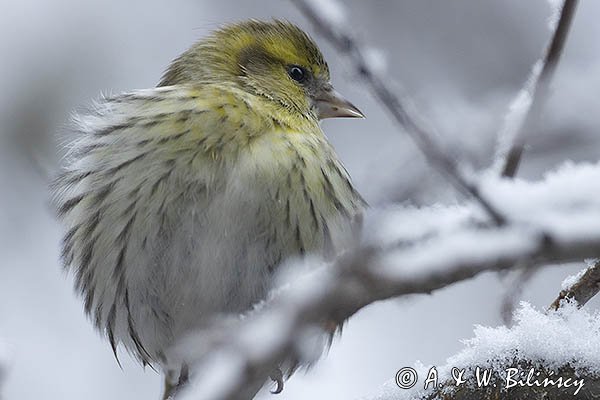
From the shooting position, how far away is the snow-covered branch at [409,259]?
1004mm

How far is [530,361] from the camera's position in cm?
204

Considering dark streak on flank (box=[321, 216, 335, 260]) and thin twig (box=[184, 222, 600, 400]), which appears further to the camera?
dark streak on flank (box=[321, 216, 335, 260])

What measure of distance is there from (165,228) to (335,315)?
2012 millimetres

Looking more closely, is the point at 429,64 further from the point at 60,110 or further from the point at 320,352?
the point at 320,352

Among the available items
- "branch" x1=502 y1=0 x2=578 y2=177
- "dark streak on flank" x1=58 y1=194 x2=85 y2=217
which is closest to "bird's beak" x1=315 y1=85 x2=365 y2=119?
"dark streak on flank" x1=58 y1=194 x2=85 y2=217

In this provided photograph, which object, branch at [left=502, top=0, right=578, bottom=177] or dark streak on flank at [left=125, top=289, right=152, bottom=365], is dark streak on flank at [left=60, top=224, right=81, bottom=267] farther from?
branch at [left=502, top=0, right=578, bottom=177]

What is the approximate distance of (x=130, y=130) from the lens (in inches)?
126

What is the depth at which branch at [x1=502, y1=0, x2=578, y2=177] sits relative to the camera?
1367mm

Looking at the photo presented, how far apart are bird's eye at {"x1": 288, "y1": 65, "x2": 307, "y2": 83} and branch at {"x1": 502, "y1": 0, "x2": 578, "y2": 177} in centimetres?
234

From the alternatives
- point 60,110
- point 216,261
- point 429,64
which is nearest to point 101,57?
point 60,110

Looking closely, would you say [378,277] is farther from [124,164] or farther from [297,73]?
[297,73]

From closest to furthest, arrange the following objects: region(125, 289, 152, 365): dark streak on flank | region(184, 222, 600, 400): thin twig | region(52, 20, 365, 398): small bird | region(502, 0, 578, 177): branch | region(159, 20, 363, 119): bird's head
→ region(184, 222, 600, 400): thin twig → region(502, 0, 578, 177): branch → region(52, 20, 365, 398): small bird → region(125, 289, 152, 365): dark streak on flank → region(159, 20, 363, 119): bird's head

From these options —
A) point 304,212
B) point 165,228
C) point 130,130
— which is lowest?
point 304,212

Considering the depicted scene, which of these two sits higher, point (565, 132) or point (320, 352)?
point (565, 132)
